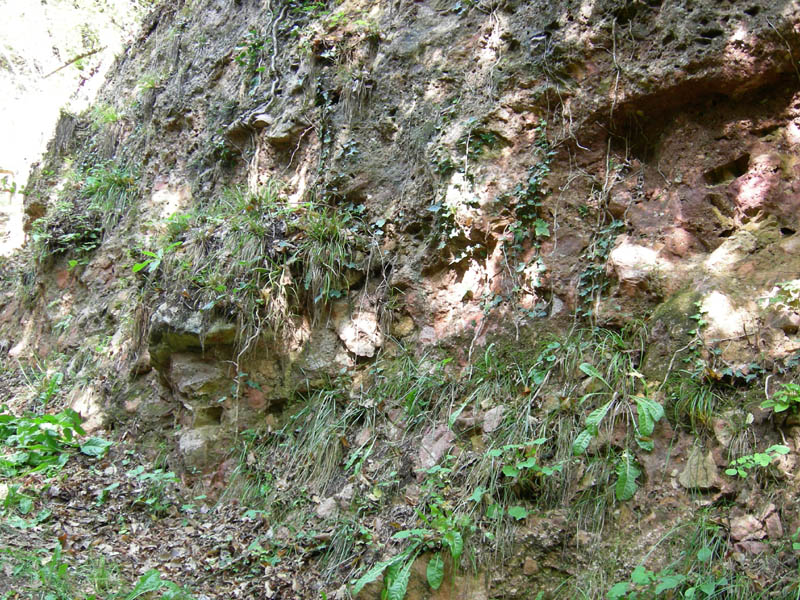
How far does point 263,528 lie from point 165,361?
1.67 meters

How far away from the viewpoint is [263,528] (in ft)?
11.8

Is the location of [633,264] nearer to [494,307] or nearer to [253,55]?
[494,307]

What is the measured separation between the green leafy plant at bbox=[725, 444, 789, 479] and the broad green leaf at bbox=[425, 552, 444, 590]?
4.17 feet

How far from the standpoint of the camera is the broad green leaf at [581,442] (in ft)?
8.70

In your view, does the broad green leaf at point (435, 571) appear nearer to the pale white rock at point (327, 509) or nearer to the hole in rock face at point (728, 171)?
the pale white rock at point (327, 509)

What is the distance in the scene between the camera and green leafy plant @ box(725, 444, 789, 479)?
87.9 inches

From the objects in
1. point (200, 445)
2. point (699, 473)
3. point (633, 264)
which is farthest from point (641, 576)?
point (200, 445)

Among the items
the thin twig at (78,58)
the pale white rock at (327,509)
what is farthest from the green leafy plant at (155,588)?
the thin twig at (78,58)

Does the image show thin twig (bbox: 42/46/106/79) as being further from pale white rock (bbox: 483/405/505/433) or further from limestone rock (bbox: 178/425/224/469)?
pale white rock (bbox: 483/405/505/433)

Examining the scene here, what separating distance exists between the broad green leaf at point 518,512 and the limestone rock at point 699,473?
682mm

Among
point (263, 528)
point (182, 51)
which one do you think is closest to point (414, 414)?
point (263, 528)

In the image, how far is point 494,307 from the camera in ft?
11.9

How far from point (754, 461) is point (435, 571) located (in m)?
1.41

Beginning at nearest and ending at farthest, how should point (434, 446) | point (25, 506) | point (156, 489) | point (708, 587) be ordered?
point (708, 587) → point (434, 446) → point (25, 506) → point (156, 489)
